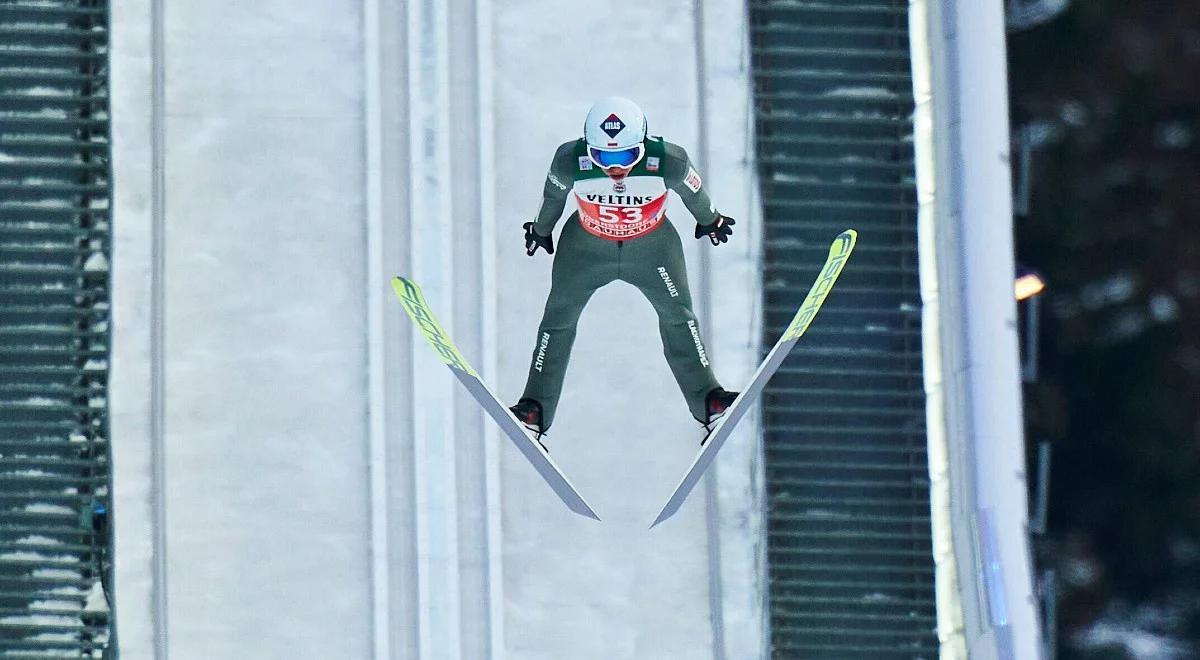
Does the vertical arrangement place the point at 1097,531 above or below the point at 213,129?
below

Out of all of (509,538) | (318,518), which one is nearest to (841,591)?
(509,538)

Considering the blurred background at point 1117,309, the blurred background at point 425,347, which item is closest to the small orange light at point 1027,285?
the blurred background at point 1117,309

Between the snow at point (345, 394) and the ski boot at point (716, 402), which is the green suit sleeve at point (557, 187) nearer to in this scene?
the ski boot at point (716, 402)

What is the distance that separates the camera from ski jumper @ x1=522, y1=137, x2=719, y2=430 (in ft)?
35.6

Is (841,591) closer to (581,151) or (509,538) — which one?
(509,538)

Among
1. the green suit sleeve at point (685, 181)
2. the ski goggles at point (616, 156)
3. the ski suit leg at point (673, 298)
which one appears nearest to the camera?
the ski goggles at point (616, 156)

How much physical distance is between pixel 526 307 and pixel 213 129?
8.74ft

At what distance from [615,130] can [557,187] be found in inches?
32.2

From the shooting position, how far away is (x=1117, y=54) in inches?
762

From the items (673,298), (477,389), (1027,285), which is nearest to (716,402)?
(673,298)

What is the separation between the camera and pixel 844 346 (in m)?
14.0

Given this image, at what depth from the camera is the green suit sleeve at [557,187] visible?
10852 millimetres

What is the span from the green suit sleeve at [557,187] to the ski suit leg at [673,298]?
1.80 ft

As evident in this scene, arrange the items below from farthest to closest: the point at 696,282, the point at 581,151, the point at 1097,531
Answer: the point at 1097,531 → the point at 696,282 → the point at 581,151
